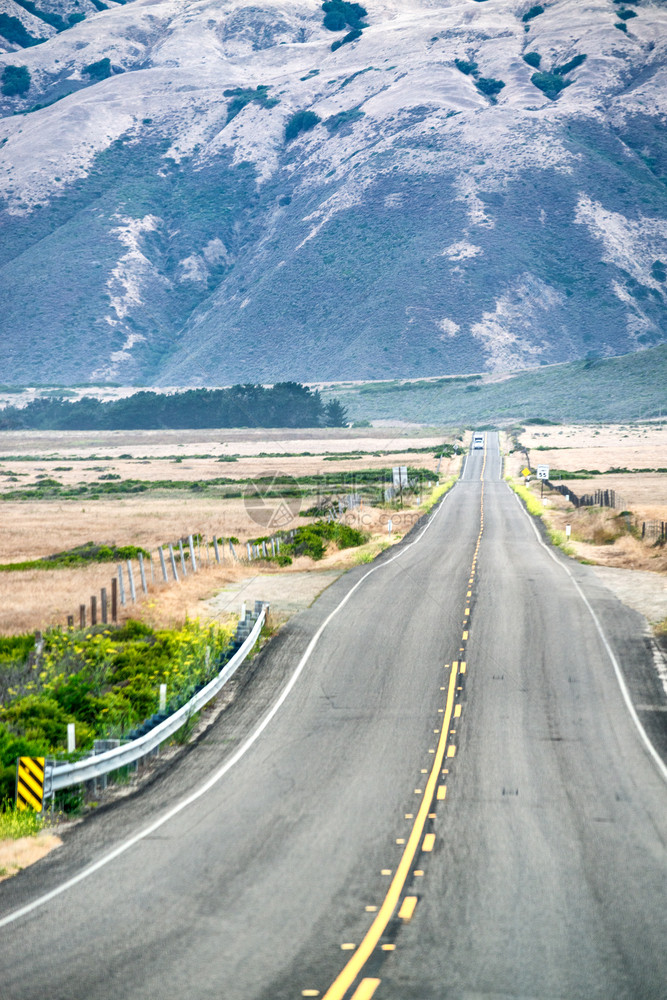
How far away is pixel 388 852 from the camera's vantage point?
42.4 feet

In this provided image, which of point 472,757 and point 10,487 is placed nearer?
point 472,757

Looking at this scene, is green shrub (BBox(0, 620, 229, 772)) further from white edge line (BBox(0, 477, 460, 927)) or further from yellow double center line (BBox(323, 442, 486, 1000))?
yellow double center line (BBox(323, 442, 486, 1000))

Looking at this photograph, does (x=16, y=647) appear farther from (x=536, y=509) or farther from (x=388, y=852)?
(x=536, y=509)

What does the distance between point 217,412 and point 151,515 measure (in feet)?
434

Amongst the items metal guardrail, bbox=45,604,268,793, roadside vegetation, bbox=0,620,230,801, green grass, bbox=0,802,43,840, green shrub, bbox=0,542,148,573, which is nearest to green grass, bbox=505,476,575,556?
green shrub, bbox=0,542,148,573

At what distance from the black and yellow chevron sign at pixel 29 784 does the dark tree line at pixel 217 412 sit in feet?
565

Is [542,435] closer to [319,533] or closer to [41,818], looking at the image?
[319,533]

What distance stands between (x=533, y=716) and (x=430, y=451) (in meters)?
112

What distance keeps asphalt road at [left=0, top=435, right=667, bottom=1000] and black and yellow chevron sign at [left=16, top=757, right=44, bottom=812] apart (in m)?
0.76

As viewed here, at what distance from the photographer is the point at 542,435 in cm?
15800

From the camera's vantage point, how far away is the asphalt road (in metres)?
9.73

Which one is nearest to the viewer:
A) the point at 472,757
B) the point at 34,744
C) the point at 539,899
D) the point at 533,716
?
the point at 539,899

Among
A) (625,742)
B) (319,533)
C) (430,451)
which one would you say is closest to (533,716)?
(625,742)

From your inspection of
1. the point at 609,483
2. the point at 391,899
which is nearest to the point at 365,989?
the point at 391,899
